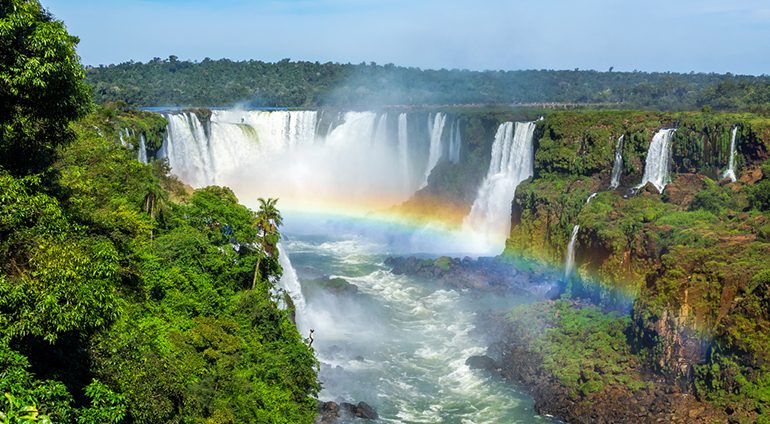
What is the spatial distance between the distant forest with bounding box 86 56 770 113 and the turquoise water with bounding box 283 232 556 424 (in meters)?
61.5

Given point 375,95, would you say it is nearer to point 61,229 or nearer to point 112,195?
point 112,195

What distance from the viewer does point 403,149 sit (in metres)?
76.0

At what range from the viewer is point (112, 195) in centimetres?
2842

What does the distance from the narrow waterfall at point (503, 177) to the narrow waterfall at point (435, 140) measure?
1127 cm

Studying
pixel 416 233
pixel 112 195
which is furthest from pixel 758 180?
pixel 112 195

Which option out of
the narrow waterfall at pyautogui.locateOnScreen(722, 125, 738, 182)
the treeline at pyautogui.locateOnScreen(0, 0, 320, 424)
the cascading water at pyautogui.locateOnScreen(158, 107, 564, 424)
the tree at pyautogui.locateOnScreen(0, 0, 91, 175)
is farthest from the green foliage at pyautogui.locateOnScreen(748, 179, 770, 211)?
the tree at pyautogui.locateOnScreen(0, 0, 91, 175)

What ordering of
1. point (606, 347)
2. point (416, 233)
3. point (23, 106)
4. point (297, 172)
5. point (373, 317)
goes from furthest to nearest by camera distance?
1. point (297, 172)
2. point (416, 233)
3. point (373, 317)
4. point (606, 347)
5. point (23, 106)

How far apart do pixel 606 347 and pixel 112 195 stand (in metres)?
25.8

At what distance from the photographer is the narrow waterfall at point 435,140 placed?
71.3 meters

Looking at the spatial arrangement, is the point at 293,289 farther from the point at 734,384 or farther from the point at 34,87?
the point at 34,87

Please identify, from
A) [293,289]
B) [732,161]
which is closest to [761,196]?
[732,161]

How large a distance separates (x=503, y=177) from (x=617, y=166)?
12.8 meters

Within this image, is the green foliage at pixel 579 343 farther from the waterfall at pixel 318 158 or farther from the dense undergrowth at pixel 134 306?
the waterfall at pixel 318 158

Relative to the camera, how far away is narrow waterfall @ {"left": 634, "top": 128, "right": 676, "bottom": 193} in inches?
1780
